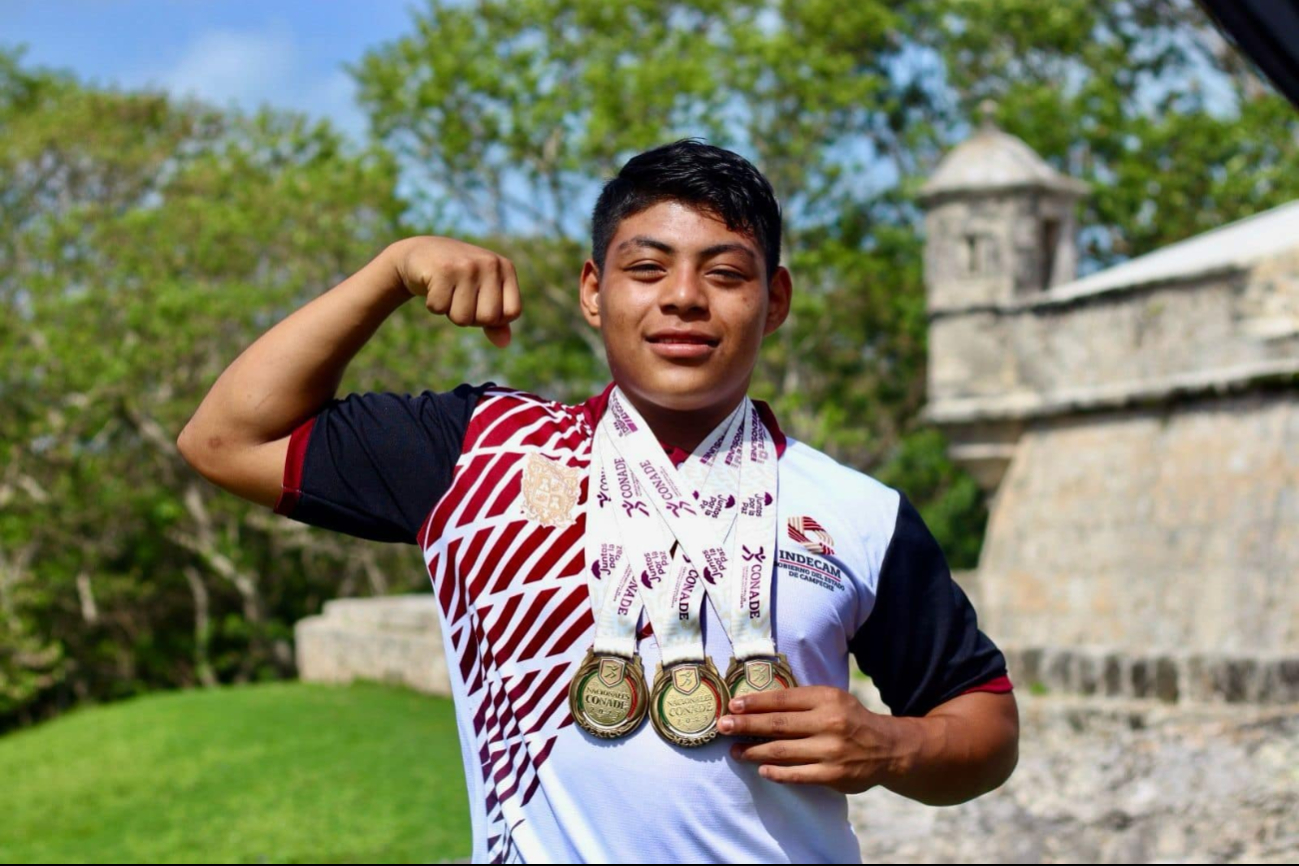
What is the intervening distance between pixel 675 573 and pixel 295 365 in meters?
0.60

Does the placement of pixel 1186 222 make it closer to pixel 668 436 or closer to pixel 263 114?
pixel 263 114

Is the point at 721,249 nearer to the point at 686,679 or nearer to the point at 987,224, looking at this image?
the point at 686,679

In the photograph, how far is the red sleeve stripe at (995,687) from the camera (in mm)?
2381

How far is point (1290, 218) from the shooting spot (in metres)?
15.2

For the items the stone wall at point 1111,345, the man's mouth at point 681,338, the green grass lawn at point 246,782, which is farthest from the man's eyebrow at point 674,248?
the stone wall at point 1111,345

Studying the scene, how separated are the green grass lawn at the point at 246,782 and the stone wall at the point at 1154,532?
4.97 metres

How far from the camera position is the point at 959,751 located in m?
2.29

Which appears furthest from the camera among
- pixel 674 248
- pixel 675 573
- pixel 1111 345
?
pixel 1111 345

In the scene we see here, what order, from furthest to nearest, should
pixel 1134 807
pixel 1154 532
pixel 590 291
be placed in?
pixel 1154 532 → pixel 1134 807 → pixel 590 291

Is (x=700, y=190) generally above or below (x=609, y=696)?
above

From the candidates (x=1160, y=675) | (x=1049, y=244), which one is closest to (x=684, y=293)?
(x=1160, y=675)

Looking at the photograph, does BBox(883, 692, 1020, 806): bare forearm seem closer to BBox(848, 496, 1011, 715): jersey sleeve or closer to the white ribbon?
BBox(848, 496, 1011, 715): jersey sleeve

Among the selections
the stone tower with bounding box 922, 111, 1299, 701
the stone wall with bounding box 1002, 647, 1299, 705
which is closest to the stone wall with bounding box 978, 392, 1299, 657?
the stone tower with bounding box 922, 111, 1299, 701

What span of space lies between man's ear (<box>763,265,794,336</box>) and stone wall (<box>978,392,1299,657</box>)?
1067cm
